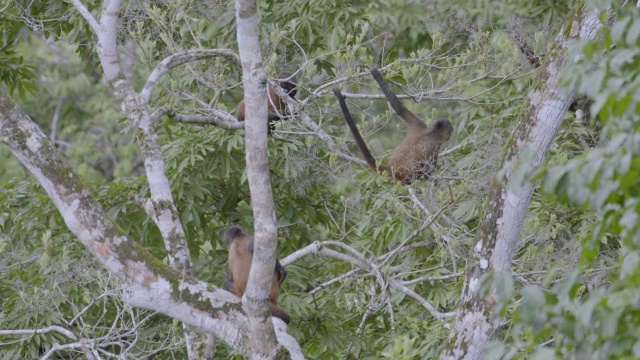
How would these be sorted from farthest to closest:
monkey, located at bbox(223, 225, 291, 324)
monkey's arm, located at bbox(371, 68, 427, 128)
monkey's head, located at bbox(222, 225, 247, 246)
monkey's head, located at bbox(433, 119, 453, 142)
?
monkey's head, located at bbox(433, 119, 453, 142) → monkey's head, located at bbox(222, 225, 247, 246) → monkey's arm, located at bbox(371, 68, 427, 128) → monkey, located at bbox(223, 225, 291, 324)

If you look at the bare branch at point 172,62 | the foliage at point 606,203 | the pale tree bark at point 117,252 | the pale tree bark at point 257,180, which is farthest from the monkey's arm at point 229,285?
the foliage at point 606,203

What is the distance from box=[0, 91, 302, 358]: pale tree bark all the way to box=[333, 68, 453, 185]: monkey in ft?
6.99

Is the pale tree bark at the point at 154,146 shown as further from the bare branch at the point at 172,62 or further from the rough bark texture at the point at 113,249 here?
the rough bark texture at the point at 113,249

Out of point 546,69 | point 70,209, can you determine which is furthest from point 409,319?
point 70,209

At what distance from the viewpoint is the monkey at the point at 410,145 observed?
21.9 ft

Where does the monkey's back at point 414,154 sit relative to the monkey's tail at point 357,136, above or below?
below

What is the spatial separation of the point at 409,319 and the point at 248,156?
2.27 m

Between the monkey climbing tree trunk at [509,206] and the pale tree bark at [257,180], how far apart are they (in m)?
1.00

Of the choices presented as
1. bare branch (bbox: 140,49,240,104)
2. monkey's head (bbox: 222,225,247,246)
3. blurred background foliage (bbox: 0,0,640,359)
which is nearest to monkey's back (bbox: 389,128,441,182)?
blurred background foliage (bbox: 0,0,640,359)

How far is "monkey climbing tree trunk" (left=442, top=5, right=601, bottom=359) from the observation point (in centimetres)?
462

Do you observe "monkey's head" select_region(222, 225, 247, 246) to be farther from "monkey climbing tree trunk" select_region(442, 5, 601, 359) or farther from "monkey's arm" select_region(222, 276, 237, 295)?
"monkey climbing tree trunk" select_region(442, 5, 601, 359)

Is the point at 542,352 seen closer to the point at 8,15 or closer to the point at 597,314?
the point at 597,314

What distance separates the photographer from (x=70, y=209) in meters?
4.61

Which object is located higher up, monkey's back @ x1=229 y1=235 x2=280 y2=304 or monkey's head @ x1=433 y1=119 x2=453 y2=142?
monkey's head @ x1=433 y1=119 x2=453 y2=142
